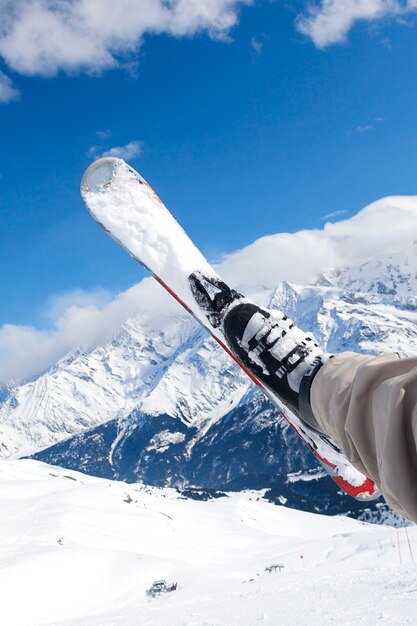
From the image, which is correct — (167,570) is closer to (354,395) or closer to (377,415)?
(354,395)

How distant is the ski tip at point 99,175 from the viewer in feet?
34.7

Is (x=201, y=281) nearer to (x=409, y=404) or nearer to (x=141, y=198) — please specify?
(x=141, y=198)

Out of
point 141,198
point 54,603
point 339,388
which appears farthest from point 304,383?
point 54,603

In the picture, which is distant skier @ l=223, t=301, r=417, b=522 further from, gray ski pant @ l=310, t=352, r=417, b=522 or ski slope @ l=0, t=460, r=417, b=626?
ski slope @ l=0, t=460, r=417, b=626

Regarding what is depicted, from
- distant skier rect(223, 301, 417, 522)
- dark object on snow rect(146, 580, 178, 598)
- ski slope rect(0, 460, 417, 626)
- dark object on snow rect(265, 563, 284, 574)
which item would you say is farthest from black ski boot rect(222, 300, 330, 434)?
dark object on snow rect(265, 563, 284, 574)

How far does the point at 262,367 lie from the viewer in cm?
549

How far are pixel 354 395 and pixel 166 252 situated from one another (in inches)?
268

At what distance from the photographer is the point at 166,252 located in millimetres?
9453

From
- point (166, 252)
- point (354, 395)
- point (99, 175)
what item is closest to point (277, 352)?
point (354, 395)

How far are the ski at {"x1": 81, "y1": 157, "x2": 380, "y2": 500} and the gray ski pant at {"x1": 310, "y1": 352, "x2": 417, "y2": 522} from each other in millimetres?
2334

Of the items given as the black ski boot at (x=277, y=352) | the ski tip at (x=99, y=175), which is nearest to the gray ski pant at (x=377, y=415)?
the black ski boot at (x=277, y=352)

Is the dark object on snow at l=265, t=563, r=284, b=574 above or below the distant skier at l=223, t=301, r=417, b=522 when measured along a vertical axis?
below

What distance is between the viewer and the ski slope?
1000 cm

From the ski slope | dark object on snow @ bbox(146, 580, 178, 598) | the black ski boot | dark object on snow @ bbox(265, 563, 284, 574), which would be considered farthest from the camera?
dark object on snow @ bbox(265, 563, 284, 574)
